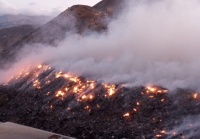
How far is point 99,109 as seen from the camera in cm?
1212

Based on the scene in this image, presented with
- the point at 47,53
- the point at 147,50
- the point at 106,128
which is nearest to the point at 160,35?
the point at 147,50

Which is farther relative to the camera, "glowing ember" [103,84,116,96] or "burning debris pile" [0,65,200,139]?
"glowing ember" [103,84,116,96]

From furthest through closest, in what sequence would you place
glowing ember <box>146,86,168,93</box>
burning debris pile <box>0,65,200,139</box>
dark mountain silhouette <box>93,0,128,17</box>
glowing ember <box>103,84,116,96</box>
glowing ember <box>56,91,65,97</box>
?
dark mountain silhouette <box>93,0,128,17</box> < glowing ember <box>56,91,65,97</box> < glowing ember <box>103,84,116,96</box> < glowing ember <box>146,86,168,93</box> < burning debris pile <box>0,65,200,139</box>

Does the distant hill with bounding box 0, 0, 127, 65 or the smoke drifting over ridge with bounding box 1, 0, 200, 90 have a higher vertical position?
the distant hill with bounding box 0, 0, 127, 65

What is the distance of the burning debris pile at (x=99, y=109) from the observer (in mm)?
10016

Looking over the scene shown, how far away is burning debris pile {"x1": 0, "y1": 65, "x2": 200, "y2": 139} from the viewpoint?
10.0m

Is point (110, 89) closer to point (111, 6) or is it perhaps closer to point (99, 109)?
point (99, 109)

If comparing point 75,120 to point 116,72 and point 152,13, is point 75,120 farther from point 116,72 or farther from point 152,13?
point 152,13

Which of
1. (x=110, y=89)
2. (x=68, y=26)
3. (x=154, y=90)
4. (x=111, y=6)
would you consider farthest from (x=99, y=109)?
(x=111, y=6)

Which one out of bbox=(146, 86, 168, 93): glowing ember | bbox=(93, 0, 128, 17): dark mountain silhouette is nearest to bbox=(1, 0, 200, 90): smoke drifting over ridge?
bbox=(146, 86, 168, 93): glowing ember

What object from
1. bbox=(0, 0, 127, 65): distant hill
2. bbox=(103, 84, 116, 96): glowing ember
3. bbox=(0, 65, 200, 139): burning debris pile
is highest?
bbox=(0, 0, 127, 65): distant hill

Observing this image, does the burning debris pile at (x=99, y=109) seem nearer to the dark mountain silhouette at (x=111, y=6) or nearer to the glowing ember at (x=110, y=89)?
the glowing ember at (x=110, y=89)

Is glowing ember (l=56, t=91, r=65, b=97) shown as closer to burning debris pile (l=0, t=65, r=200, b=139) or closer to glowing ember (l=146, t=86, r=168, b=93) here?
burning debris pile (l=0, t=65, r=200, b=139)

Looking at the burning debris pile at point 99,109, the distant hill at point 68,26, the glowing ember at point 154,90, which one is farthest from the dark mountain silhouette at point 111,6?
the glowing ember at point 154,90
